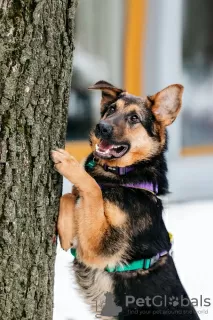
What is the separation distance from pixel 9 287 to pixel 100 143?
2.95 ft

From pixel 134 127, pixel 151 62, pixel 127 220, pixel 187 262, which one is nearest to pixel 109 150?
pixel 134 127

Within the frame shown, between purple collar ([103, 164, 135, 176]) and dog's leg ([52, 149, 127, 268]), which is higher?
purple collar ([103, 164, 135, 176])

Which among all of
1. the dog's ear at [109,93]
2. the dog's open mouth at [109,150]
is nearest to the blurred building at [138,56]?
the dog's ear at [109,93]

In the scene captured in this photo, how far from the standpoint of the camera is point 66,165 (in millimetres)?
3037

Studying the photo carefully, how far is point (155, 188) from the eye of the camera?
3.50 metres

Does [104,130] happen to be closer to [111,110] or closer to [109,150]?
[109,150]

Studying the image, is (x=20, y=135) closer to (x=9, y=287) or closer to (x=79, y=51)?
(x=9, y=287)

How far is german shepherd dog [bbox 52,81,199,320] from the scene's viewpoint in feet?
10.8

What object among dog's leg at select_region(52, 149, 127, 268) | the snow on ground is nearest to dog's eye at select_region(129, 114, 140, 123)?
dog's leg at select_region(52, 149, 127, 268)

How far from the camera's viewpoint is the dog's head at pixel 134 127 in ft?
11.2

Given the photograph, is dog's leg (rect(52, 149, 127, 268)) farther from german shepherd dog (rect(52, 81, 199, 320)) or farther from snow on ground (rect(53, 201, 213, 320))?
snow on ground (rect(53, 201, 213, 320))

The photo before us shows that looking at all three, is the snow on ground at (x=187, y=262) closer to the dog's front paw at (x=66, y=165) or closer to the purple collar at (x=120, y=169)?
the purple collar at (x=120, y=169)

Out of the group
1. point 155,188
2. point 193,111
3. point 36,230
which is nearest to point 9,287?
point 36,230

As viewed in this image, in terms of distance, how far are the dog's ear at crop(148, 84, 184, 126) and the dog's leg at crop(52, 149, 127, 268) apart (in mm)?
570
